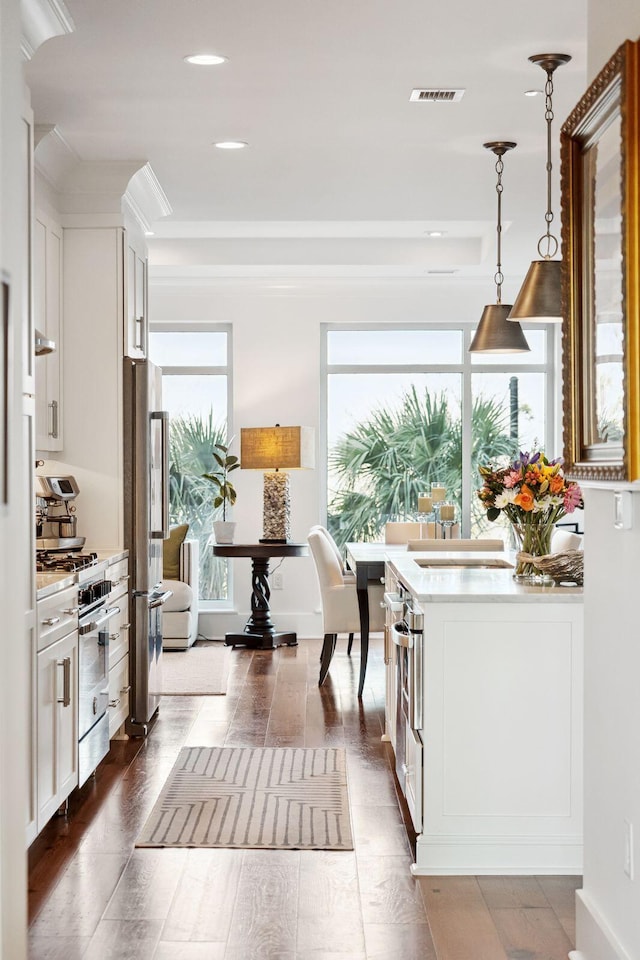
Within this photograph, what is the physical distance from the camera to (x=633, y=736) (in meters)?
2.27

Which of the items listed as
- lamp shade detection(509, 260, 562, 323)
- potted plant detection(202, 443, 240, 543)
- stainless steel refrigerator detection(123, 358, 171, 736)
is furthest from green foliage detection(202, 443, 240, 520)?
lamp shade detection(509, 260, 562, 323)

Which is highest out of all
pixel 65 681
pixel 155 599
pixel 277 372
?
pixel 277 372

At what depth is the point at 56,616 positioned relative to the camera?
11.9 ft

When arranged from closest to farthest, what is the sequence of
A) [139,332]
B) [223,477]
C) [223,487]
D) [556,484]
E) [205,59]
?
[205,59] → [556,484] → [139,332] → [223,487] → [223,477]

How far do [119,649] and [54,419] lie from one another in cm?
113

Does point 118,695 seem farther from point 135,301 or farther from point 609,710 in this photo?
point 609,710

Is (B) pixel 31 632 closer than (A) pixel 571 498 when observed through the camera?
Yes

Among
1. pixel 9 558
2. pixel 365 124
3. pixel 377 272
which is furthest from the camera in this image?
pixel 377 272

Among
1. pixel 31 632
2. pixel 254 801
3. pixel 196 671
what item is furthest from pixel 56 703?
pixel 196 671

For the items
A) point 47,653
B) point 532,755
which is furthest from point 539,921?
point 47,653

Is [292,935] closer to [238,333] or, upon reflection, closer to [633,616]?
[633,616]

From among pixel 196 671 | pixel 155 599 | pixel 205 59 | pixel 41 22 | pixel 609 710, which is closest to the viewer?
pixel 609 710

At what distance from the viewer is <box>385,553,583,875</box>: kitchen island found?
11.0 feet

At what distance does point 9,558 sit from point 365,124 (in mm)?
3019
